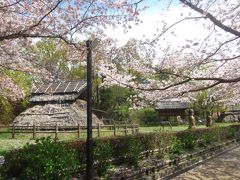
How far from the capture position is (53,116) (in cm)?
3203

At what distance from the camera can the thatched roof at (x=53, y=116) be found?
31.5 meters

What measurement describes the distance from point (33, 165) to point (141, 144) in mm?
6205

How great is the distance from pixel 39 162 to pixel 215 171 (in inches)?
296

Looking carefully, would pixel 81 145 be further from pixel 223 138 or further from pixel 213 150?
pixel 223 138

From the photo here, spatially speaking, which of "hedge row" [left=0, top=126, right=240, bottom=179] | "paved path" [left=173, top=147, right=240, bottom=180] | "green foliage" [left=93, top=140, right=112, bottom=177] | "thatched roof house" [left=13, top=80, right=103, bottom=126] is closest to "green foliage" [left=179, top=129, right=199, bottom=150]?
"hedge row" [left=0, top=126, right=240, bottom=179]

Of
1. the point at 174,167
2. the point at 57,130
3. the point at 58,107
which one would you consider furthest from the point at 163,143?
the point at 58,107

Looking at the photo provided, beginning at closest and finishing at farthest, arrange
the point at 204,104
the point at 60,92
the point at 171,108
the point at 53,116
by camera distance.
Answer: the point at 53,116 < the point at 60,92 < the point at 204,104 < the point at 171,108

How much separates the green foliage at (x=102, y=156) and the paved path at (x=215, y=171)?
8.59 feet

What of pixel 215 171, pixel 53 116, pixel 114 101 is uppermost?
pixel 114 101

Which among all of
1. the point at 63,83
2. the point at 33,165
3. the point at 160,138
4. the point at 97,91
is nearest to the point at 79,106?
the point at 63,83

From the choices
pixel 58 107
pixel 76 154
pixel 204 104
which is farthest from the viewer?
pixel 204 104

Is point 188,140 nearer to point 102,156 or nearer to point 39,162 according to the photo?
point 102,156

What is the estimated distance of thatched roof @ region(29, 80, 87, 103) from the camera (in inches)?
1347

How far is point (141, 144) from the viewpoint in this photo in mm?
13500
